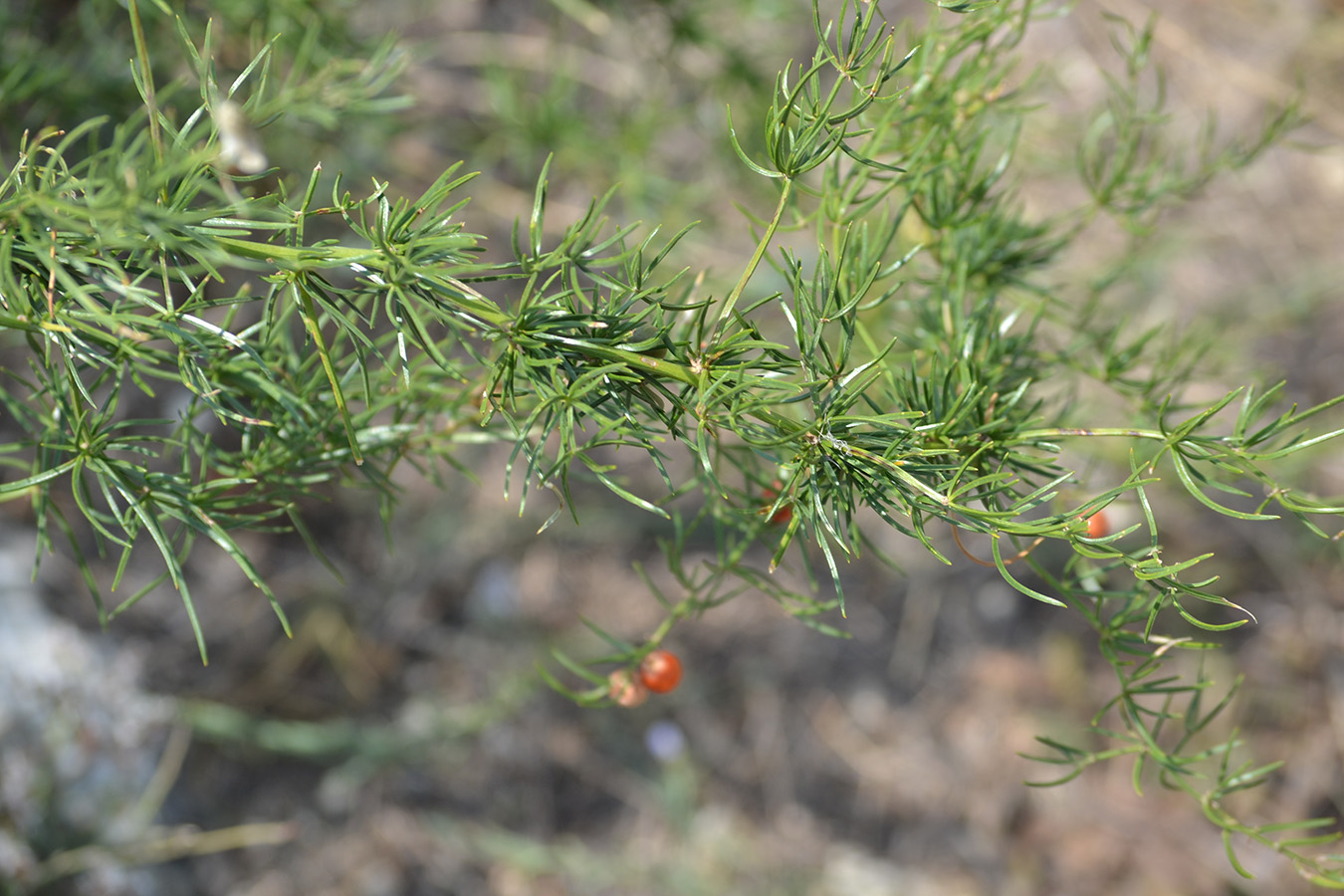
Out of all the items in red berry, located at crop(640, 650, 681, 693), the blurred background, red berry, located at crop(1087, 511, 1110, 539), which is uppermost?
red berry, located at crop(1087, 511, 1110, 539)

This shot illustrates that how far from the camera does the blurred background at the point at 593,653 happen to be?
1.46 m

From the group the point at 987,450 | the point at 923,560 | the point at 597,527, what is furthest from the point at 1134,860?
the point at 987,450

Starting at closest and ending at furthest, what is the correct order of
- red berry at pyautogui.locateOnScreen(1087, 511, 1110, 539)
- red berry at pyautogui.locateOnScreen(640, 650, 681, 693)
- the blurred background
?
1. red berry at pyautogui.locateOnScreen(1087, 511, 1110, 539)
2. red berry at pyautogui.locateOnScreen(640, 650, 681, 693)
3. the blurred background

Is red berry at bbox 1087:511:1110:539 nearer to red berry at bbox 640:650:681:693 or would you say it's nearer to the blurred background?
red berry at bbox 640:650:681:693

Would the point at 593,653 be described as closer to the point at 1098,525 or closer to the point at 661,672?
the point at 661,672

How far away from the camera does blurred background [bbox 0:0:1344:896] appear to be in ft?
4.78

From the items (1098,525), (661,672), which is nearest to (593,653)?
(661,672)

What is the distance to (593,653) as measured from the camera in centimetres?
175

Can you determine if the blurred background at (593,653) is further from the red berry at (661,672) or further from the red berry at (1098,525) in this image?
the red berry at (1098,525)

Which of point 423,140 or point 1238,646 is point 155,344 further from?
point 1238,646

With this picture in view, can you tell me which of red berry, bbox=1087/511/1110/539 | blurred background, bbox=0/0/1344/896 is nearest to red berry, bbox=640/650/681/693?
red berry, bbox=1087/511/1110/539

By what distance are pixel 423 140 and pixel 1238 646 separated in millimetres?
2006

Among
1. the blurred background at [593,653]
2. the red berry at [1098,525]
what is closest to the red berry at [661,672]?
the red berry at [1098,525]

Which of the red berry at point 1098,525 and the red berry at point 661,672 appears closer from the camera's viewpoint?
the red berry at point 1098,525
